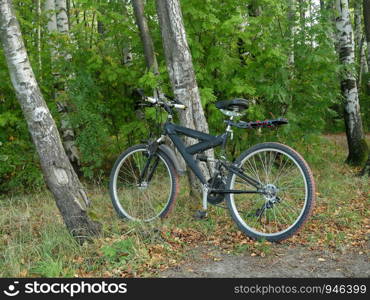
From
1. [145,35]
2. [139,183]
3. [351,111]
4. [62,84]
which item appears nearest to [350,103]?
[351,111]

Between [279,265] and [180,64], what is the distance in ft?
8.65

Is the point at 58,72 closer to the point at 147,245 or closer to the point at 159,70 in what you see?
the point at 159,70

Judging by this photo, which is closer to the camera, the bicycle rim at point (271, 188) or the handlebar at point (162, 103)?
the bicycle rim at point (271, 188)

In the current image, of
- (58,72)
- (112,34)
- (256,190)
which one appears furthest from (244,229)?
(58,72)

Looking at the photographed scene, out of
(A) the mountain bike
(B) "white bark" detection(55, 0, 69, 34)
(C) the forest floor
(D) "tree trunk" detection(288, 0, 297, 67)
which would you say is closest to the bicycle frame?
(A) the mountain bike

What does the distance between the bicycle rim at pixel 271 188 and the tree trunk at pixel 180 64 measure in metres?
→ 0.83

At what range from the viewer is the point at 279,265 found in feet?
11.7

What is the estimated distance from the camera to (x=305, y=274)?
339 centimetres

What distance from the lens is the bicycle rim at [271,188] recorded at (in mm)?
4008

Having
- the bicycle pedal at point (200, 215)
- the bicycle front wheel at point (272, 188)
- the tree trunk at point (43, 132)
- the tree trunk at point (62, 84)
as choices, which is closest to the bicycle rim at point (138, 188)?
the bicycle pedal at point (200, 215)

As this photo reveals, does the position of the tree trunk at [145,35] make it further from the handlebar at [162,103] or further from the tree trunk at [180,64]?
the handlebar at [162,103]

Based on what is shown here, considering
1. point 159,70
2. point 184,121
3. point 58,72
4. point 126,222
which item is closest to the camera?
point 126,222

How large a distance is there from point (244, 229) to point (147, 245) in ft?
Answer: 3.28

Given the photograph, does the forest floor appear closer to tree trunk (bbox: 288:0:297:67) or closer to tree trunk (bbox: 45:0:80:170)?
tree trunk (bbox: 288:0:297:67)
